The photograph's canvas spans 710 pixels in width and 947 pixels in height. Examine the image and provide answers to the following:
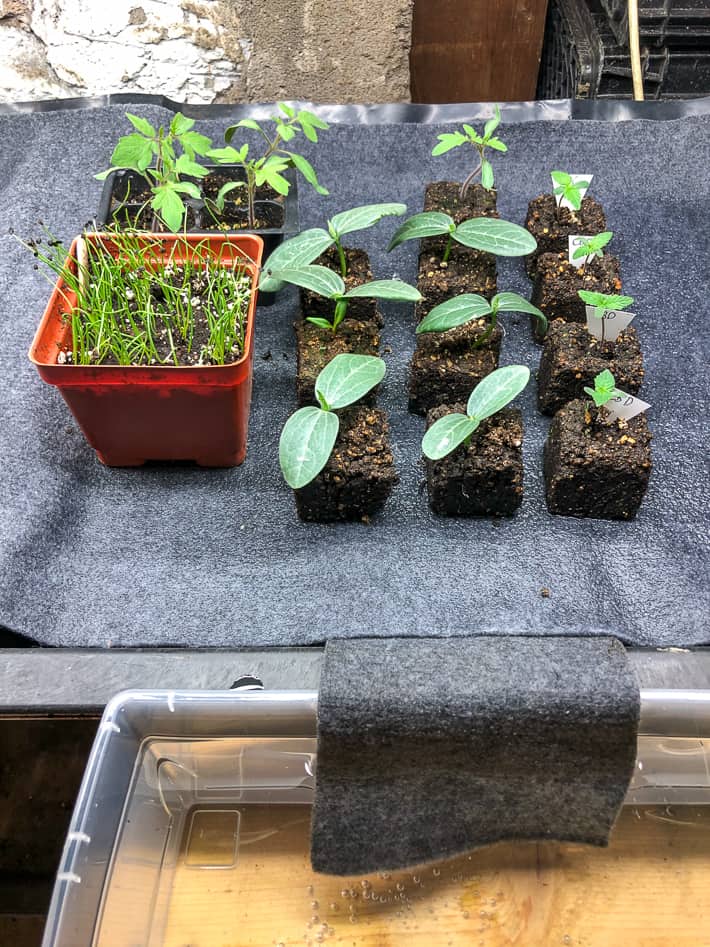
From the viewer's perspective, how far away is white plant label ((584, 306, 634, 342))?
1.20 meters

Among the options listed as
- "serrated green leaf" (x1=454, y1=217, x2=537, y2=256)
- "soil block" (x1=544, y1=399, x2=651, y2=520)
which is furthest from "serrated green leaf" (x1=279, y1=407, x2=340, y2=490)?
"serrated green leaf" (x1=454, y1=217, x2=537, y2=256)

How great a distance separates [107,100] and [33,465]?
3.26 feet

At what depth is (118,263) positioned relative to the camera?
3.81 feet

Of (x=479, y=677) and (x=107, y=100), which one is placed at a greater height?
(x=107, y=100)

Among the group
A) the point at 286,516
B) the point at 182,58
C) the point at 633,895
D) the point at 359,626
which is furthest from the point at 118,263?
the point at 633,895

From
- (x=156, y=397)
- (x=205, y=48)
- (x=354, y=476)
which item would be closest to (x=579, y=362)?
(x=354, y=476)

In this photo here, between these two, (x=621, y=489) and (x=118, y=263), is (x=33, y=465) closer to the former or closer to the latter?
(x=118, y=263)

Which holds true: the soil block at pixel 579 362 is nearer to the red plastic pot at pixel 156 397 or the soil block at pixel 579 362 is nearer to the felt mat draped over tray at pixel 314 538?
the felt mat draped over tray at pixel 314 538

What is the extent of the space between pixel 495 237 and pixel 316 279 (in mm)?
318

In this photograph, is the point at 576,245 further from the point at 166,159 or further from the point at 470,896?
the point at 470,896

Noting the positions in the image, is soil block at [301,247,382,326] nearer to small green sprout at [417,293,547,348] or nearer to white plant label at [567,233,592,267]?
small green sprout at [417,293,547,348]

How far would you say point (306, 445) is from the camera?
981 millimetres

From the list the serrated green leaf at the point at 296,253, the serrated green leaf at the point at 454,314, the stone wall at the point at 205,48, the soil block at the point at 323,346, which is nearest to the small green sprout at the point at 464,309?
the serrated green leaf at the point at 454,314

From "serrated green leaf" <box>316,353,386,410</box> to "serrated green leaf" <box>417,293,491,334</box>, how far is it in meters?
0.12
